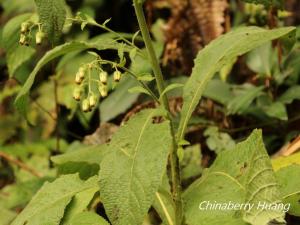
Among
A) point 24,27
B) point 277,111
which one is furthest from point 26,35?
point 277,111

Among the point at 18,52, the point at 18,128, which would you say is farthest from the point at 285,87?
the point at 18,128

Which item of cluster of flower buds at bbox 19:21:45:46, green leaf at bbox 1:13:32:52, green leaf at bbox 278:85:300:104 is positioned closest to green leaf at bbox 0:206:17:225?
green leaf at bbox 1:13:32:52

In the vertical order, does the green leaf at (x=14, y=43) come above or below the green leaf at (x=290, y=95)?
above

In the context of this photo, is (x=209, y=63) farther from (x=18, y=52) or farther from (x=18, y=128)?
(x=18, y=128)

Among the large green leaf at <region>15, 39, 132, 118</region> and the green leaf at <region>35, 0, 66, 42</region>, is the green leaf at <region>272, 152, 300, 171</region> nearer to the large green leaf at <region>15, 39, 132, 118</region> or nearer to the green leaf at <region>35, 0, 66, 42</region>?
the large green leaf at <region>15, 39, 132, 118</region>

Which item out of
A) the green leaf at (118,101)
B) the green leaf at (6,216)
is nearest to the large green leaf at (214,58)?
the green leaf at (118,101)

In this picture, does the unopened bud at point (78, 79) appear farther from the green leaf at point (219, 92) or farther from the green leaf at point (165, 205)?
the green leaf at point (219, 92)
